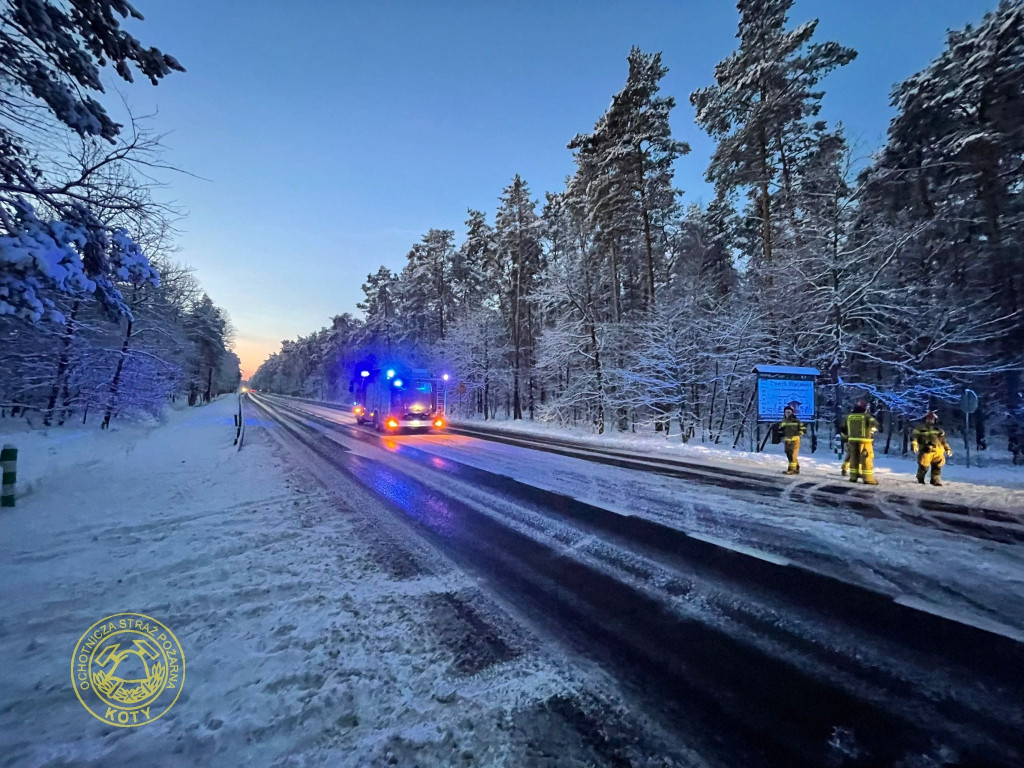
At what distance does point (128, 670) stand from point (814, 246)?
66.5ft

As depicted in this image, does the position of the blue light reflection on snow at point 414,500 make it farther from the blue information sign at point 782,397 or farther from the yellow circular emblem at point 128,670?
the blue information sign at point 782,397

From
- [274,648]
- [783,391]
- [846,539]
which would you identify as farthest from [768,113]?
[274,648]

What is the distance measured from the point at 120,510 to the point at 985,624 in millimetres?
10800

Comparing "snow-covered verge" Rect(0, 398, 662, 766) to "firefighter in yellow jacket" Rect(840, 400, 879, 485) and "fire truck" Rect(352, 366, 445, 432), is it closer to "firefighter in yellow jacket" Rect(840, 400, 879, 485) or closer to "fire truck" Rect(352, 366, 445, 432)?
"firefighter in yellow jacket" Rect(840, 400, 879, 485)

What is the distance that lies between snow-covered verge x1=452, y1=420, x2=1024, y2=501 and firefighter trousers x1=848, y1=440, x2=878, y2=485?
1.30 feet

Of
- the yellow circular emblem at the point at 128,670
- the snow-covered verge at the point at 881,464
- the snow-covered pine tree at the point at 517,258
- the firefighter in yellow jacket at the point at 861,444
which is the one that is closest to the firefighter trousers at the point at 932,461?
the snow-covered verge at the point at 881,464

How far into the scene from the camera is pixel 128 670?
9.36ft

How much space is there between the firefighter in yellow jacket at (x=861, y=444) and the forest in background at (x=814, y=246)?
5.56 metres

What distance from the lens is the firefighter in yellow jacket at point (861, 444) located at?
9141 millimetres

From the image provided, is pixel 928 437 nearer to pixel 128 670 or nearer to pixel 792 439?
pixel 792 439

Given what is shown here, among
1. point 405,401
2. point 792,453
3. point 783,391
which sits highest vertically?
point 783,391

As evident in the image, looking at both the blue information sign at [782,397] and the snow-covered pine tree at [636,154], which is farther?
the snow-covered pine tree at [636,154]

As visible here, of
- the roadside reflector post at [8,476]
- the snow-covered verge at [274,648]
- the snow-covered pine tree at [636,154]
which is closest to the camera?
the snow-covered verge at [274,648]

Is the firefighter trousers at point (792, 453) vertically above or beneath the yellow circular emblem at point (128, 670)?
above
